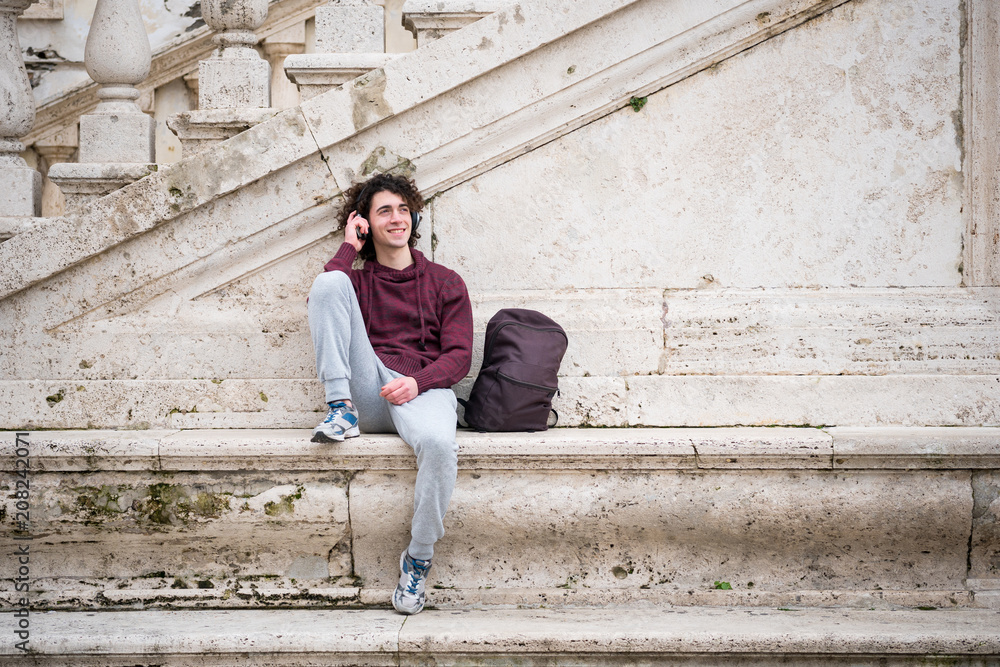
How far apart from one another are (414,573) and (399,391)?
615mm

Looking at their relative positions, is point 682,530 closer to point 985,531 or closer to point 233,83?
point 985,531

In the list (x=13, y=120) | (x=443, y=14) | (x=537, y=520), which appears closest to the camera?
(x=537, y=520)

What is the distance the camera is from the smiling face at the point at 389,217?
3.27 metres

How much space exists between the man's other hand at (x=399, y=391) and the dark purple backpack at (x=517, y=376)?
292 mm

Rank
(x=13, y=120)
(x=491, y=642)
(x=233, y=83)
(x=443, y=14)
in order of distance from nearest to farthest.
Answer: (x=491, y=642) < (x=443, y=14) < (x=233, y=83) < (x=13, y=120)

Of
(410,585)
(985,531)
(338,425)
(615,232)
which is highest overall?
(615,232)

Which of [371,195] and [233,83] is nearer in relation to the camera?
[371,195]

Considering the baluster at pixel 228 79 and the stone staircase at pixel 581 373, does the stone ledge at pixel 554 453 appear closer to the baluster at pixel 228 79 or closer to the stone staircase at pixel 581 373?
the stone staircase at pixel 581 373

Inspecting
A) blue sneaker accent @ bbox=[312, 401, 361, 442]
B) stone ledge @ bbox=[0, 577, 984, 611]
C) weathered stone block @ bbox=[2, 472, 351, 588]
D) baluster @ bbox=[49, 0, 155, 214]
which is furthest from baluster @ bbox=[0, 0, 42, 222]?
blue sneaker accent @ bbox=[312, 401, 361, 442]

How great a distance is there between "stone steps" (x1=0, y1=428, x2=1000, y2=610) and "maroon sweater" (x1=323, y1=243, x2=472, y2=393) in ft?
1.16

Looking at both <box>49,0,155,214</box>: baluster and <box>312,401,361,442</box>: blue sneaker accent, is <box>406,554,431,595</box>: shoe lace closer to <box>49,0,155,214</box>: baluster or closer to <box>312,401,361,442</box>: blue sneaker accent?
<box>312,401,361,442</box>: blue sneaker accent

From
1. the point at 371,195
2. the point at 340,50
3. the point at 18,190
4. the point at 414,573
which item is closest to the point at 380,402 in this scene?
the point at 414,573

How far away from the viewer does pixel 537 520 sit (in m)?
3.16

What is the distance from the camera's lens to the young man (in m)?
3.02
